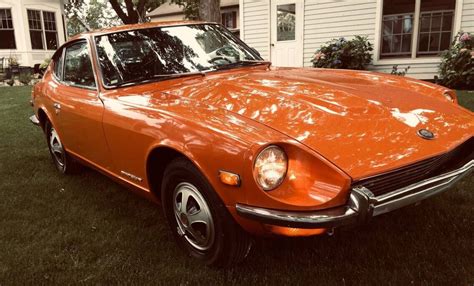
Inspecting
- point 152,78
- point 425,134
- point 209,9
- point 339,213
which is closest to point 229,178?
point 339,213

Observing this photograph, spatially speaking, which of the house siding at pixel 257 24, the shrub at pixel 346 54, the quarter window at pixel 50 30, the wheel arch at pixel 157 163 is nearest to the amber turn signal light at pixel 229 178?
the wheel arch at pixel 157 163

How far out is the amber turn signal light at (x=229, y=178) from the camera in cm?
203

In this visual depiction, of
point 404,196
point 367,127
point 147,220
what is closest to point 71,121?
point 147,220

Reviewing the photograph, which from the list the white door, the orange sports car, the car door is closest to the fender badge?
the orange sports car

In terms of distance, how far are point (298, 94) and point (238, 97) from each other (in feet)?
1.25

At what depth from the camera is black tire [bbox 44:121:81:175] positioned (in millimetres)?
4242

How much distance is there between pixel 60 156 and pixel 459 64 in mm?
8544

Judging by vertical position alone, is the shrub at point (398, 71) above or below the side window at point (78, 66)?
below

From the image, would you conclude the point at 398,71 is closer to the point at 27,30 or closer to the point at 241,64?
the point at 241,64

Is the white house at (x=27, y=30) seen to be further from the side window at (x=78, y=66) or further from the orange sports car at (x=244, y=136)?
the orange sports car at (x=244, y=136)

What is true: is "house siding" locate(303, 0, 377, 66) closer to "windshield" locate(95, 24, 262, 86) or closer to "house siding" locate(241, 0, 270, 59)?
"house siding" locate(241, 0, 270, 59)

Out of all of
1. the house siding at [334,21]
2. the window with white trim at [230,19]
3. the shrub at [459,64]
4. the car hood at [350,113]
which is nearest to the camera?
the car hood at [350,113]

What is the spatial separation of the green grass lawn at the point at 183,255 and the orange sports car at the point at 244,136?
28cm

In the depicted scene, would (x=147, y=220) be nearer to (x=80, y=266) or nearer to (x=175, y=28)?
(x=80, y=266)
